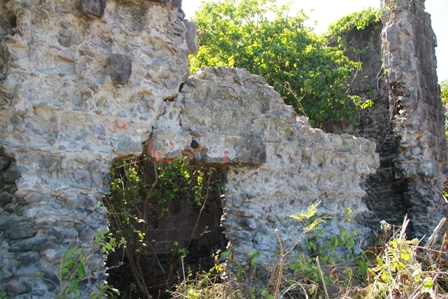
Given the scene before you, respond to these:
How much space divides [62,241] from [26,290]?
15.2 inches

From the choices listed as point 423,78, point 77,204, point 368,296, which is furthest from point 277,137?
point 423,78

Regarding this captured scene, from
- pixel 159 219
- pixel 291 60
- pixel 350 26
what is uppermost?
pixel 350 26

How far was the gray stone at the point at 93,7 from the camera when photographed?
357 centimetres

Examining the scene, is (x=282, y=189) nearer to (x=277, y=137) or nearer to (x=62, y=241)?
(x=277, y=137)

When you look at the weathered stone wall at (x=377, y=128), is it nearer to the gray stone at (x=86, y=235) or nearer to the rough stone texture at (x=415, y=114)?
the rough stone texture at (x=415, y=114)

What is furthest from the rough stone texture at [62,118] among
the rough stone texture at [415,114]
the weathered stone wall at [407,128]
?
the rough stone texture at [415,114]

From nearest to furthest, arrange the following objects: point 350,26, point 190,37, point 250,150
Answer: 1. point 190,37
2. point 250,150
3. point 350,26

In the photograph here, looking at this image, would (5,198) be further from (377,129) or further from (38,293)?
(377,129)

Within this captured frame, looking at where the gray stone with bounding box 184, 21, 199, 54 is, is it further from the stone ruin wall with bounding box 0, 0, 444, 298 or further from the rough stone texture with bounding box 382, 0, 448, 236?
the rough stone texture with bounding box 382, 0, 448, 236

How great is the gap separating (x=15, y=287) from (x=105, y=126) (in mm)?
1285

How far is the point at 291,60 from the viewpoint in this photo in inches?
305

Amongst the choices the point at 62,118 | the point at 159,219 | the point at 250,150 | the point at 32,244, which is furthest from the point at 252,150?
the point at 159,219

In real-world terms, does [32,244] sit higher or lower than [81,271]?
higher

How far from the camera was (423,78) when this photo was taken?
7617 millimetres
